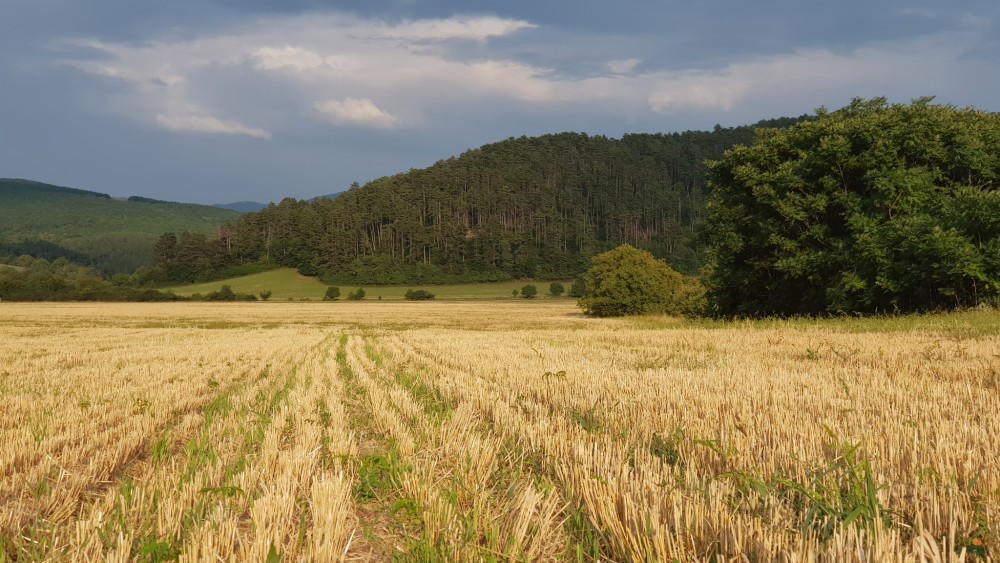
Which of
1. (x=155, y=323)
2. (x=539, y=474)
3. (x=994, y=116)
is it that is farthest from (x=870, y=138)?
(x=155, y=323)

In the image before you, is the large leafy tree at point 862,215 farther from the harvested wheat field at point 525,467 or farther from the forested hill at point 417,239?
the forested hill at point 417,239

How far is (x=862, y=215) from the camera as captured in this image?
29297 mm

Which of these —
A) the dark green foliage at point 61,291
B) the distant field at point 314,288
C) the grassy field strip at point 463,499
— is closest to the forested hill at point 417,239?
the distant field at point 314,288

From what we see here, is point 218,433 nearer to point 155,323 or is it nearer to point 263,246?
point 155,323

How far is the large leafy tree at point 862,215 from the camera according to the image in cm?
2466

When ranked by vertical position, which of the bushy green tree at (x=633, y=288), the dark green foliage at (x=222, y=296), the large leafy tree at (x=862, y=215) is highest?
the large leafy tree at (x=862, y=215)

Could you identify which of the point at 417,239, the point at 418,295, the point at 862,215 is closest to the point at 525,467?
the point at 862,215

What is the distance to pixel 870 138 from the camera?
3009 centimetres

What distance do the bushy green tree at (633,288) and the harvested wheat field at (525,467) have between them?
50344mm

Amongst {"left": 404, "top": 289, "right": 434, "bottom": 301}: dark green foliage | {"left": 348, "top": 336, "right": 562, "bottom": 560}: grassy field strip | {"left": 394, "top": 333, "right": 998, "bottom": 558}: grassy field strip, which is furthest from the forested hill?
{"left": 348, "top": 336, "right": 562, "bottom": 560}: grassy field strip

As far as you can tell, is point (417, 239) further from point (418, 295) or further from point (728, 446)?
point (728, 446)

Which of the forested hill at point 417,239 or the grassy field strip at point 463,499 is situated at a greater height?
the forested hill at point 417,239

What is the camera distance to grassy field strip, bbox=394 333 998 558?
3055 mm

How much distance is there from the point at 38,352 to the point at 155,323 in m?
32.3
